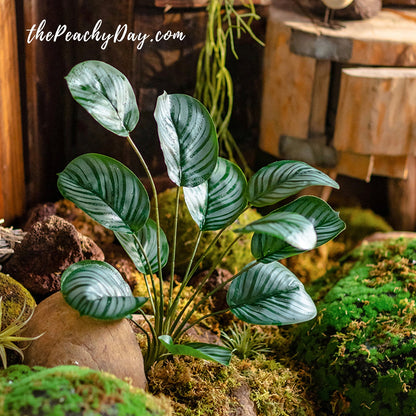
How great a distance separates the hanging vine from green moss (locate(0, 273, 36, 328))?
1372 mm

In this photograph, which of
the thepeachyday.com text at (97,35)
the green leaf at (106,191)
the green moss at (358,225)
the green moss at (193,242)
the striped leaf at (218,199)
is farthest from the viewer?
the green moss at (358,225)

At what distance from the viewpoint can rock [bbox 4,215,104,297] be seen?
82.6 inches

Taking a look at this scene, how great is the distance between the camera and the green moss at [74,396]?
4.32 ft

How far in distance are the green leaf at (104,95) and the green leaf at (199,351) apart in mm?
663

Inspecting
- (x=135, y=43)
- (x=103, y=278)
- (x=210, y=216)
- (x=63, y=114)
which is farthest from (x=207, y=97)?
(x=103, y=278)

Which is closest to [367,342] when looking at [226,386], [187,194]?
[226,386]

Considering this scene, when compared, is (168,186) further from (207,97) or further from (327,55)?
(327,55)

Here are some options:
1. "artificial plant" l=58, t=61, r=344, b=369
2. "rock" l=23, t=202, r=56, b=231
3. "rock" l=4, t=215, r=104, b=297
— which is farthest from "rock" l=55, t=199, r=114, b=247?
"artificial plant" l=58, t=61, r=344, b=369

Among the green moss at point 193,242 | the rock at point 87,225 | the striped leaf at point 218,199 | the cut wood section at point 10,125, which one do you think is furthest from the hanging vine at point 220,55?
the striped leaf at point 218,199

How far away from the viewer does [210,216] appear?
187 cm

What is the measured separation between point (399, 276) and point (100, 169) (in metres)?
1.37

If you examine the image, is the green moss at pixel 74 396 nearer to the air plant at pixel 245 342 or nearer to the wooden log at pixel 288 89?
the air plant at pixel 245 342

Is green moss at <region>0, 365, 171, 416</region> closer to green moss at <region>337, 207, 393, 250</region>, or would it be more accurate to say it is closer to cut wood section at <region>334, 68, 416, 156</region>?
cut wood section at <region>334, 68, 416, 156</region>

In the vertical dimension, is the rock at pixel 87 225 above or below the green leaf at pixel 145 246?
below
